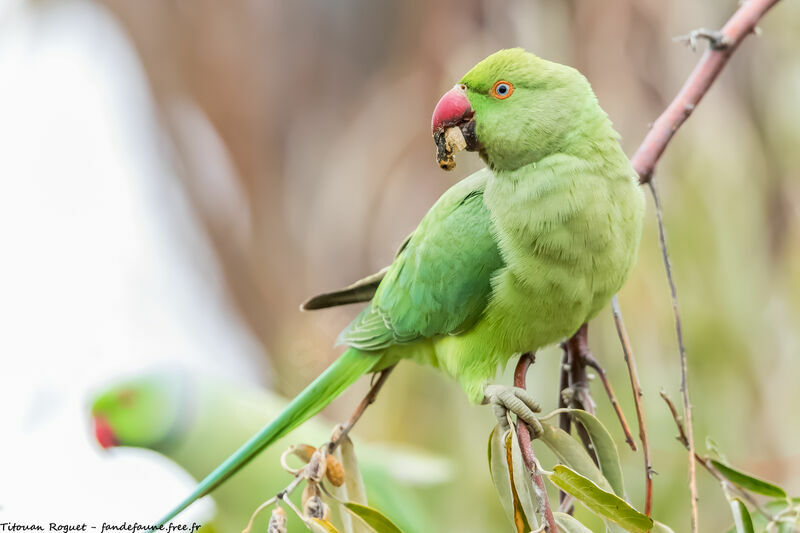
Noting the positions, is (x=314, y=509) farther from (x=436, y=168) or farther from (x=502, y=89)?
(x=436, y=168)

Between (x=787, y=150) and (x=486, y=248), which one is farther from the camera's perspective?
(x=787, y=150)

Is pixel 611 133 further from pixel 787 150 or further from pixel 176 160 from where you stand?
pixel 176 160

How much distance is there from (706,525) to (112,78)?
10.3 feet

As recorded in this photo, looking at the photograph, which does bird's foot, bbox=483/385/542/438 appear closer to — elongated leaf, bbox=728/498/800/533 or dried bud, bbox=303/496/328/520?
dried bud, bbox=303/496/328/520

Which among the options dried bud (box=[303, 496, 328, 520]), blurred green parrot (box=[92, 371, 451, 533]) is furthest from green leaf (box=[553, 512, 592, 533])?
blurred green parrot (box=[92, 371, 451, 533])

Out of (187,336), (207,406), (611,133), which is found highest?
(611,133)

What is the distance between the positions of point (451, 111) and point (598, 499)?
1.93ft

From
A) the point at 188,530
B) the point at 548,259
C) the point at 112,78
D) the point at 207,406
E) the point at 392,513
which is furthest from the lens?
the point at 112,78

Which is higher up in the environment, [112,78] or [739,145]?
[112,78]

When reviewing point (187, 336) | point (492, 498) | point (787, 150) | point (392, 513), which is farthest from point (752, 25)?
point (187, 336)

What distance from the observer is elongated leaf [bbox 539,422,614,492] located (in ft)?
3.30

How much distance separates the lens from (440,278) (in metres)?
1.26

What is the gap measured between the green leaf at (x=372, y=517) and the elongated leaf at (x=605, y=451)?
300mm

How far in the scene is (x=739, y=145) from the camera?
2432mm
